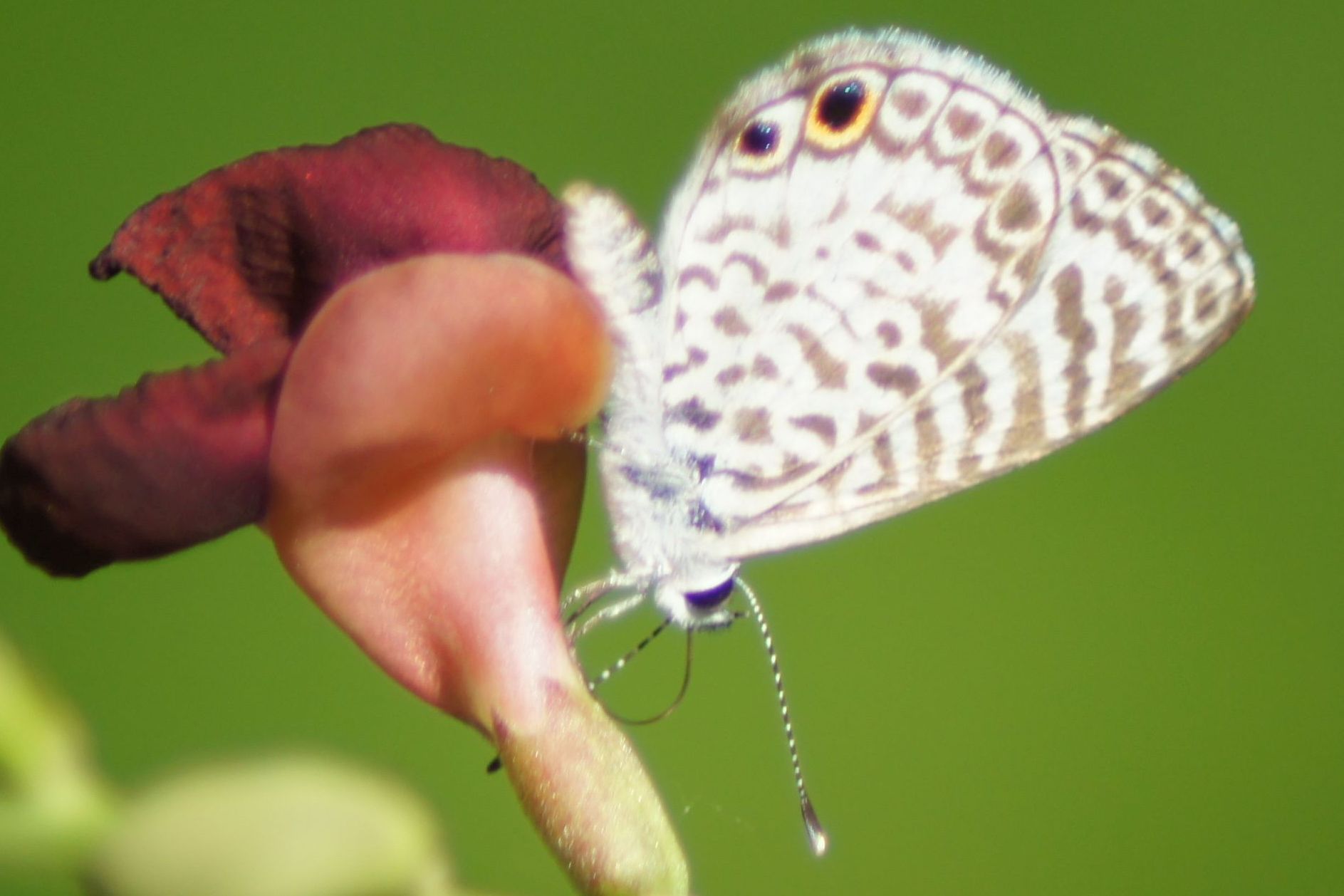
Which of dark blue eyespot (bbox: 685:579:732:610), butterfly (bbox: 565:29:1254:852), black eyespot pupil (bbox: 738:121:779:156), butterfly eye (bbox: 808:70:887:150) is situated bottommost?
dark blue eyespot (bbox: 685:579:732:610)

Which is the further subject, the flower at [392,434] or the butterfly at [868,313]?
the butterfly at [868,313]

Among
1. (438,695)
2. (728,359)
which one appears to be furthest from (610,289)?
(438,695)

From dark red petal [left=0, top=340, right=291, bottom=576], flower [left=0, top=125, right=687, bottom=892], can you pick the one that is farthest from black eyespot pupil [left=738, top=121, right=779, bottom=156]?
dark red petal [left=0, top=340, right=291, bottom=576]

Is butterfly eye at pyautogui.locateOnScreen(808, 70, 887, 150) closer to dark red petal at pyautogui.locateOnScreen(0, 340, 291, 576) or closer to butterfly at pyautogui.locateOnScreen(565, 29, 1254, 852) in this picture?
butterfly at pyautogui.locateOnScreen(565, 29, 1254, 852)

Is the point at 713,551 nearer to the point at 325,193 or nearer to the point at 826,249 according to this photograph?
the point at 826,249

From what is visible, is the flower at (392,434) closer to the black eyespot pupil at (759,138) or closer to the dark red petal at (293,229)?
the dark red petal at (293,229)

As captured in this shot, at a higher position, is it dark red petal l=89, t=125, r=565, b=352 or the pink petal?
dark red petal l=89, t=125, r=565, b=352

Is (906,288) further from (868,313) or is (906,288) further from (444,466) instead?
(444,466)

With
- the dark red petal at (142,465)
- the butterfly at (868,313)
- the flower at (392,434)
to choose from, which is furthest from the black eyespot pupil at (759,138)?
the dark red petal at (142,465)
